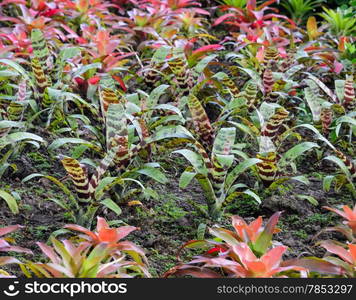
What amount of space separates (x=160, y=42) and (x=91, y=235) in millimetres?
2414

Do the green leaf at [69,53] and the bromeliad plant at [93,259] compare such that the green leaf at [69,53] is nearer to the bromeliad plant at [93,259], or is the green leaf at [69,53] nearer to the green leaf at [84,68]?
the green leaf at [84,68]

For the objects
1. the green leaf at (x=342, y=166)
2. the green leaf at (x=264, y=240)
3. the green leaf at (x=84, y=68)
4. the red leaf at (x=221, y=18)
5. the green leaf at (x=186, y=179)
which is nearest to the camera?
the green leaf at (x=264, y=240)

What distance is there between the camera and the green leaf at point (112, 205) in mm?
3131

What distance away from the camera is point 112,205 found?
3.15 m

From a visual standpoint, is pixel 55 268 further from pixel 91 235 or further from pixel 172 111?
pixel 172 111

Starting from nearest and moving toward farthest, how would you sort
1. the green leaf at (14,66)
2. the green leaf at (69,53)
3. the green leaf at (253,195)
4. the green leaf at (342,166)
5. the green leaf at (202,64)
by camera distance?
1. the green leaf at (253,195)
2. the green leaf at (342,166)
3. the green leaf at (14,66)
4. the green leaf at (69,53)
5. the green leaf at (202,64)

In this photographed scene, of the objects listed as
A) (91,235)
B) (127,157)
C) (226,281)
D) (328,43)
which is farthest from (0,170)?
(328,43)

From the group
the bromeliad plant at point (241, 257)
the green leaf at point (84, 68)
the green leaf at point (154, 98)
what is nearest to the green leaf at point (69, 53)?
the green leaf at point (84, 68)

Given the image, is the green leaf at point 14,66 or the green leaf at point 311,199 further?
the green leaf at point 14,66

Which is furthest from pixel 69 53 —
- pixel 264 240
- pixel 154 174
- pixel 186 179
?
pixel 264 240

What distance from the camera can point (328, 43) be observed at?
5621 millimetres

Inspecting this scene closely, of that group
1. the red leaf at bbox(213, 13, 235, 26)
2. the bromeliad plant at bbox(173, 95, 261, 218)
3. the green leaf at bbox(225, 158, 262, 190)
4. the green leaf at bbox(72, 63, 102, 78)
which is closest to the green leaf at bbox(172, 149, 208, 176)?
the bromeliad plant at bbox(173, 95, 261, 218)

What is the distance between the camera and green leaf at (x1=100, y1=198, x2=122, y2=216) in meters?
3.13

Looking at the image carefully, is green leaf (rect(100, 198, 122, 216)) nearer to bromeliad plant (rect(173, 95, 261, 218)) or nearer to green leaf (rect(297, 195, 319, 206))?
bromeliad plant (rect(173, 95, 261, 218))
